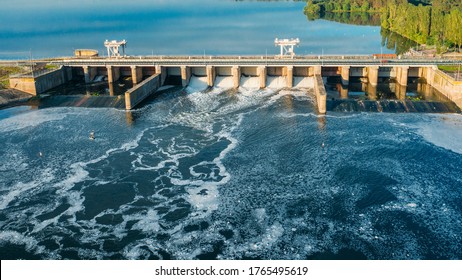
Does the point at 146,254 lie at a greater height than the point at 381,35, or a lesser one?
lesser

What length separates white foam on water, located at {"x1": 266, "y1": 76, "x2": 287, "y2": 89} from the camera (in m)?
92.4

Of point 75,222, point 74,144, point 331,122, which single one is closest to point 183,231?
point 75,222

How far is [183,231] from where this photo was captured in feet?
137

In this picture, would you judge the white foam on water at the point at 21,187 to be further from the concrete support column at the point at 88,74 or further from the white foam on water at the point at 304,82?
the white foam on water at the point at 304,82

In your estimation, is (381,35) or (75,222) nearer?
(75,222)

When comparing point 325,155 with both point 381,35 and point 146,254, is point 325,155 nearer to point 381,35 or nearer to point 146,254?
point 146,254

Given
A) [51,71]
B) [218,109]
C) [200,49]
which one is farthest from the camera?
[200,49]

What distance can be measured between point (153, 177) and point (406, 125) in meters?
38.0

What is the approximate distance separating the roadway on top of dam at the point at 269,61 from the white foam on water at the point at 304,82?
126 inches

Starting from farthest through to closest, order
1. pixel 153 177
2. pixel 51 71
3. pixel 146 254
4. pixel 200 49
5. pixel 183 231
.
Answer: pixel 200 49 → pixel 51 71 → pixel 153 177 → pixel 183 231 → pixel 146 254

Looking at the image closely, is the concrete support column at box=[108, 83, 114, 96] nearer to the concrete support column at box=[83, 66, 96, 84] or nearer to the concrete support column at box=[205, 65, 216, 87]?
the concrete support column at box=[83, 66, 96, 84]

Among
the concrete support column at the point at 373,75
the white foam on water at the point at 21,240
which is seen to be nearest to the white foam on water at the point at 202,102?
the concrete support column at the point at 373,75

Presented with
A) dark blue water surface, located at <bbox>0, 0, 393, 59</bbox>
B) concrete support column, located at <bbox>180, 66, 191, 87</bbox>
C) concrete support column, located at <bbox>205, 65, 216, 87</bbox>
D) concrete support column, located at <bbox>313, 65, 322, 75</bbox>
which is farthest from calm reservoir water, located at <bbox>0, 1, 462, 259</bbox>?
dark blue water surface, located at <bbox>0, 0, 393, 59</bbox>

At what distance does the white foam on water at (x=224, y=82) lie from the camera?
94.6 m
